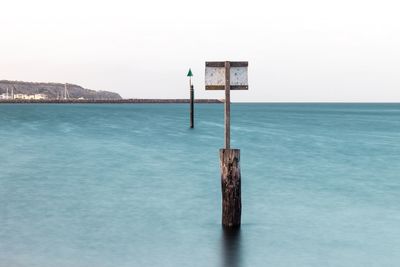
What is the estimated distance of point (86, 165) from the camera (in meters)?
27.7

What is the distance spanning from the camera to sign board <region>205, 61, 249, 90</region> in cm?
1154

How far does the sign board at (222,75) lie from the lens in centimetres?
1154

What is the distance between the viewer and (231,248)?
1164 cm

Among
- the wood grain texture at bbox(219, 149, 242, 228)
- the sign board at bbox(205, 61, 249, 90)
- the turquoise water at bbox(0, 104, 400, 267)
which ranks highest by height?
the sign board at bbox(205, 61, 249, 90)

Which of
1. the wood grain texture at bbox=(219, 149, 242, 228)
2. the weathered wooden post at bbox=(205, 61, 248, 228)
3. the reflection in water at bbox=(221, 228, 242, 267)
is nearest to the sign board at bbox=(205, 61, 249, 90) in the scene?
the weathered wooden post at bbox=(205, 61, 248, 228)

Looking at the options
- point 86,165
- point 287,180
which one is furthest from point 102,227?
point 86,165

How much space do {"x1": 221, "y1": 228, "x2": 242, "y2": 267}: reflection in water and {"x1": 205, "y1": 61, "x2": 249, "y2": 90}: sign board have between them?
3.18 meters

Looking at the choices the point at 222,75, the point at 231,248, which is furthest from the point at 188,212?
the point at 222,75

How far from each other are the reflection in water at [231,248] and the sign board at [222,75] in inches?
125

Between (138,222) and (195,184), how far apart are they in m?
7.67

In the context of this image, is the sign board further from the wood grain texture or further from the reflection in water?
the reflection in water

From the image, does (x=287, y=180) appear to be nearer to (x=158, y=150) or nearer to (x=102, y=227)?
(x=102, y=227)

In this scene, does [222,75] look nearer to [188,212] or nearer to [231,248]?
[231,248]

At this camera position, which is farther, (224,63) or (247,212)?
(247,212)
